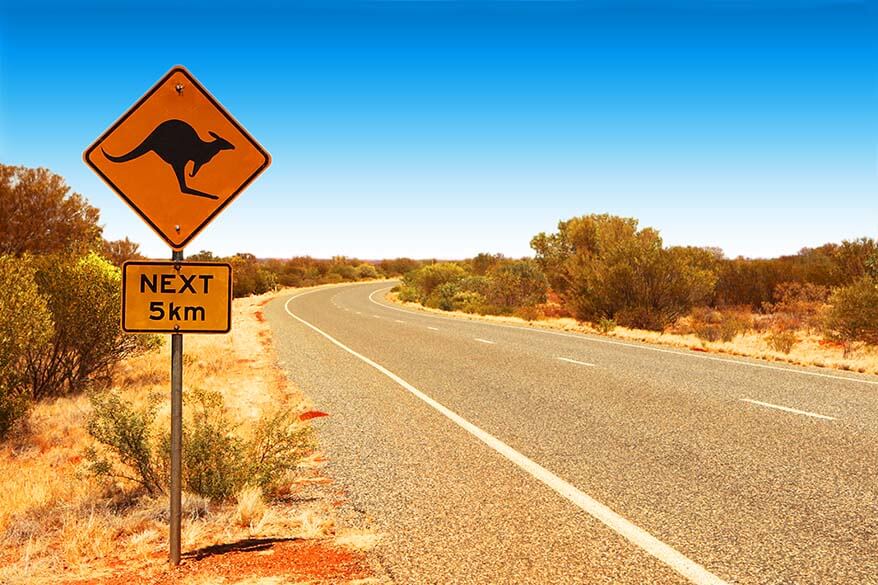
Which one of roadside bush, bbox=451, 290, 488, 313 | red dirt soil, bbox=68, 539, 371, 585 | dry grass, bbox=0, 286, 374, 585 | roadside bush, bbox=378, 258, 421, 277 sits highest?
roadside bush, bbox=378, 258, 421, 277

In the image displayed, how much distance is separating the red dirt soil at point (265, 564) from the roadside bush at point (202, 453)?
96cm

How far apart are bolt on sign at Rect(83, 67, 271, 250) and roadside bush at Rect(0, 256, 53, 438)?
5.50 metres

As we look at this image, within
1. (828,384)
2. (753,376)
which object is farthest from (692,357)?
(828,384)

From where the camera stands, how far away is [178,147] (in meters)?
3.50

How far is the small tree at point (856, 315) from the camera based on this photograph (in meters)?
18.5

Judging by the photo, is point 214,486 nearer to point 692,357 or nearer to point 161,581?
point 161,581

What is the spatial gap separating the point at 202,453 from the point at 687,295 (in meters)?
22.9

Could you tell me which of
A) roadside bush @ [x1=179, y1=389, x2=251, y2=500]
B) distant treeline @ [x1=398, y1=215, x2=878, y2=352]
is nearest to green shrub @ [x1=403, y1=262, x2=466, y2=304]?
distant treeline @ [x1=398, y1=215, x2=878, y2=352]

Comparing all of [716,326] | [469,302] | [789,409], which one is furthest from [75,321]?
[469,302]

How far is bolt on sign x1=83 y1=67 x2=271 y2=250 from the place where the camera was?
346 cm

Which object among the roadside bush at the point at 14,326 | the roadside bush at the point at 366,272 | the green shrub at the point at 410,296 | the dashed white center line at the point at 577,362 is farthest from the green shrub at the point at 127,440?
the roadside bush at the point at 366,272

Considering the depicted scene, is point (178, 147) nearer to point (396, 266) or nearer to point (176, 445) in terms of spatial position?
point (176, 445)

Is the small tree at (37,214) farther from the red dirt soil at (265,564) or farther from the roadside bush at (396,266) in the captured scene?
the roadside bush at (396,266)

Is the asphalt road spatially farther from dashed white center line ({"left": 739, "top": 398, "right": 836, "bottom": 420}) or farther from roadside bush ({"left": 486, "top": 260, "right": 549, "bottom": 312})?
roadside bush ({"left": 486, "top": 260, "right": 549, "bottom": 312})
